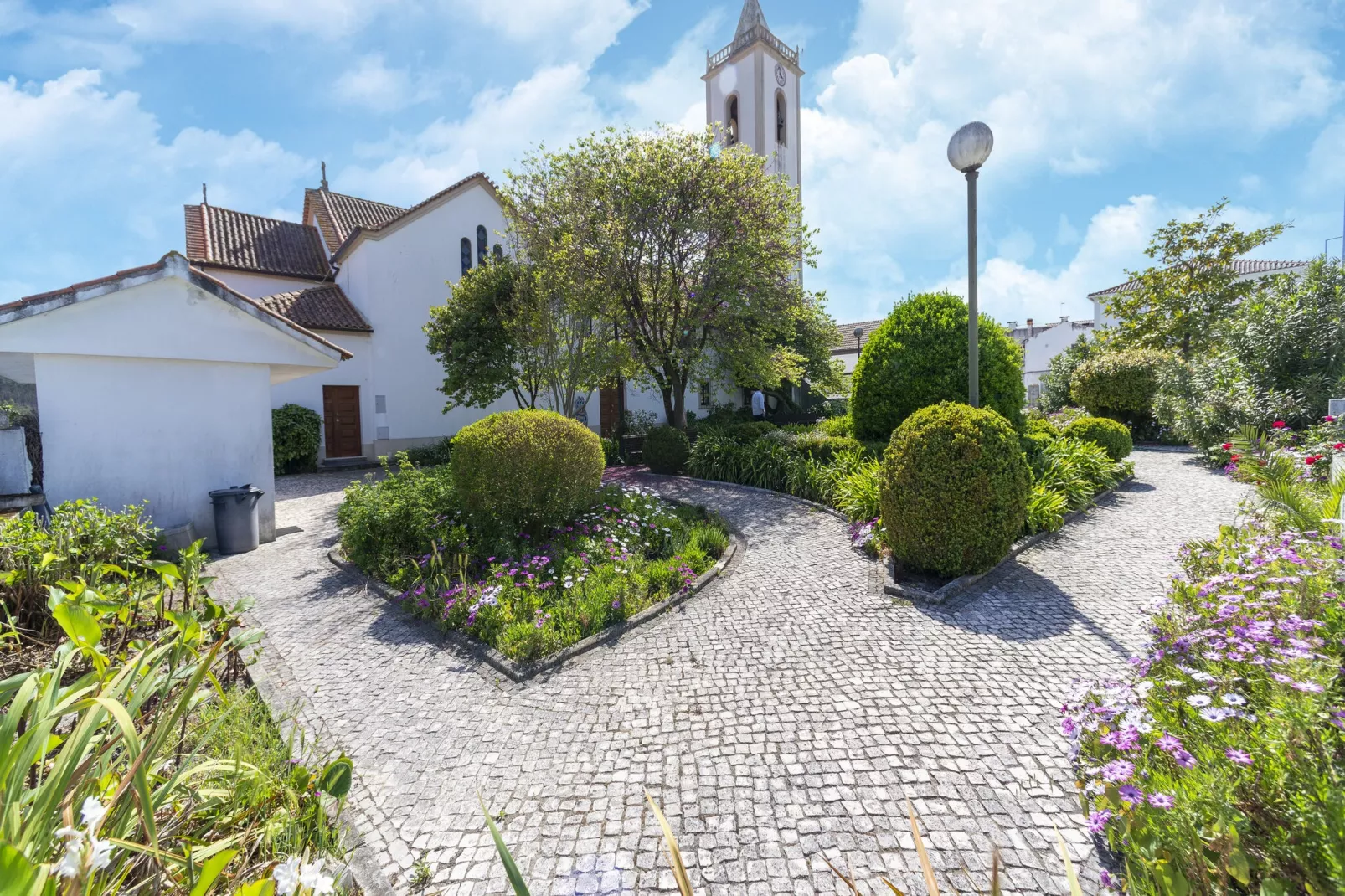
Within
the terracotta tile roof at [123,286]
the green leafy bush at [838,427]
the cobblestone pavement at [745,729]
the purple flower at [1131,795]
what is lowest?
the cobblestone pavement at [745,729]

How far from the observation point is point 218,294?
23.8 ft

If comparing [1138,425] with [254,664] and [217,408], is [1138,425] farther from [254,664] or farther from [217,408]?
[217,408]

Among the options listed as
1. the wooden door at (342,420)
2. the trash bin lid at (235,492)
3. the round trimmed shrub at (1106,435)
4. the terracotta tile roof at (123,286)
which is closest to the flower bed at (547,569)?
the trash bin lid at (235,492)

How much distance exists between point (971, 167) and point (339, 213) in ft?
64.4

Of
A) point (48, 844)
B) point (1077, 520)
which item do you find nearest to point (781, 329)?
point (1077, 520)

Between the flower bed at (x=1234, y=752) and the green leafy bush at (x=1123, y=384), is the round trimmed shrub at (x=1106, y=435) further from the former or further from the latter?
the flower bed at (x=1234, y=752)

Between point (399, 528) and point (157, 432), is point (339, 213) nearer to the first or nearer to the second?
point (157, 432)

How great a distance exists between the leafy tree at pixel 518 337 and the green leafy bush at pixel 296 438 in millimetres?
3461

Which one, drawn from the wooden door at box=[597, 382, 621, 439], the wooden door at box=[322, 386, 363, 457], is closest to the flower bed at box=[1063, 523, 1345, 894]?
the wooden door at box=[322, 386, 363, 457]

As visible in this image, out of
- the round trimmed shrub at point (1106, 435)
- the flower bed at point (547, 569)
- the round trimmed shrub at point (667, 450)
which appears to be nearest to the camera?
the flower bed at point (547, 569)

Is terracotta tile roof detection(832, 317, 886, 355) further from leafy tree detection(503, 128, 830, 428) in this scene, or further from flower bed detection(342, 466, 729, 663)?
flower bed detection(342, 466, 729, 663)

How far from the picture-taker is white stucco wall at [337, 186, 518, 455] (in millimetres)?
16094

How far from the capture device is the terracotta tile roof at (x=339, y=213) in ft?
58.4

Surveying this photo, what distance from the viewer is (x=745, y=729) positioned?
3.15m
